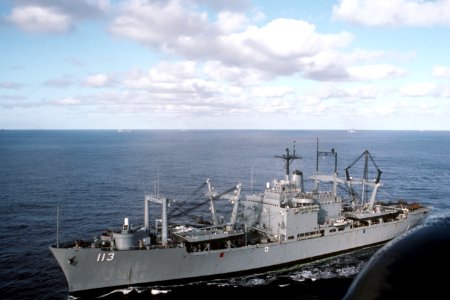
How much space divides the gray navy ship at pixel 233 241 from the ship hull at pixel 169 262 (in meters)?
0.09

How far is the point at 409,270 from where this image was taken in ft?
12.7

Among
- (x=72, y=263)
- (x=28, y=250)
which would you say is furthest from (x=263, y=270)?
(x=28, y=250)

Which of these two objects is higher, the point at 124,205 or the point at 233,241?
the point at 233,241

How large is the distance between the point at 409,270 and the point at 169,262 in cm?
3427

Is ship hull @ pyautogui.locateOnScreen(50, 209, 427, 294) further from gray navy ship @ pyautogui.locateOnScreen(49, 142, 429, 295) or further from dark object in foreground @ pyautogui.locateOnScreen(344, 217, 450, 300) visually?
dark object in foreground @ pyautogui.locateOnScreen(344, 217, 450, 300)

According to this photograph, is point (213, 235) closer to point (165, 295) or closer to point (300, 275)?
point (165, 295)

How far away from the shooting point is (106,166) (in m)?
118

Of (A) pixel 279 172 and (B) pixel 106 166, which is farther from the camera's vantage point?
(B) pixel 106 166

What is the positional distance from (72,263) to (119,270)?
4.18 m

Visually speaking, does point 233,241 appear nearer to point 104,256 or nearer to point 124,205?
point 104,256

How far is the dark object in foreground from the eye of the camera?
3.54 meters

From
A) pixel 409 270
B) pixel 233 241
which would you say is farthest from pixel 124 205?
pixel 409 270

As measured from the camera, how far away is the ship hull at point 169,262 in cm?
3372

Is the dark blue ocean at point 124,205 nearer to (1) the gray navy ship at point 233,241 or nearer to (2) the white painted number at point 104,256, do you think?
(1) the gray navy ship at point 233,241
